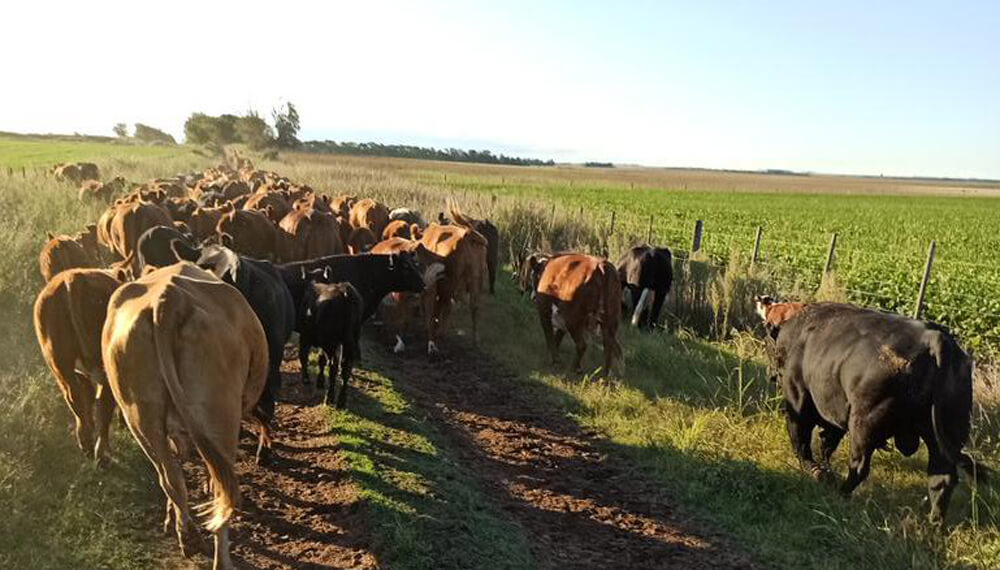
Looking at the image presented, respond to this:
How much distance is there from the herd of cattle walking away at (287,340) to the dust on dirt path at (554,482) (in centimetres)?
120

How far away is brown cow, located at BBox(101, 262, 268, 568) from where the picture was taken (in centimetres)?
366

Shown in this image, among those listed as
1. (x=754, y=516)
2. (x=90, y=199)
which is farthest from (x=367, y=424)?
(x=90, y=199)

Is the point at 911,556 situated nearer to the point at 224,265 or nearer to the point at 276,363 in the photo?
the point at 276,363

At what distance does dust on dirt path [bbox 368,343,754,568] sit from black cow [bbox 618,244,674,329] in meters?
3.59

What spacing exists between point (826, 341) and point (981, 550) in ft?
6.14

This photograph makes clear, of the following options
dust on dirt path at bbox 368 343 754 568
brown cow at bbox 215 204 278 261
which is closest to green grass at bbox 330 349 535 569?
dust on dirt path at bbox 368 343 754 568

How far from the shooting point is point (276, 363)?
616 cm

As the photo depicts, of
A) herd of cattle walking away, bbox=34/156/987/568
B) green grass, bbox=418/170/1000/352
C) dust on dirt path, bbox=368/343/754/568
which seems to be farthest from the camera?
green grass, bbox=418/170/1000/352

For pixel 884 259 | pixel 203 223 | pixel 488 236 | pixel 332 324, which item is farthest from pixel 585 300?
pixel 884 259

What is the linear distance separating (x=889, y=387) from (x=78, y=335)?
19.8 ft

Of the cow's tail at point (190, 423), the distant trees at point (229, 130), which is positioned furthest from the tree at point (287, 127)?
the cow's tail at point (190, 423)

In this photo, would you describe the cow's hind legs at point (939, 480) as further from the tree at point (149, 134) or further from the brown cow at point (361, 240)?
the tree at point (149, 134)

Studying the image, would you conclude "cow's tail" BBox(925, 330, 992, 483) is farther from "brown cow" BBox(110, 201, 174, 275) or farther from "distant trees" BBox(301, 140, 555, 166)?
"distant trees" BBox(301, 140, 555, 166)

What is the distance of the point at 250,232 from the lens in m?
12.3
